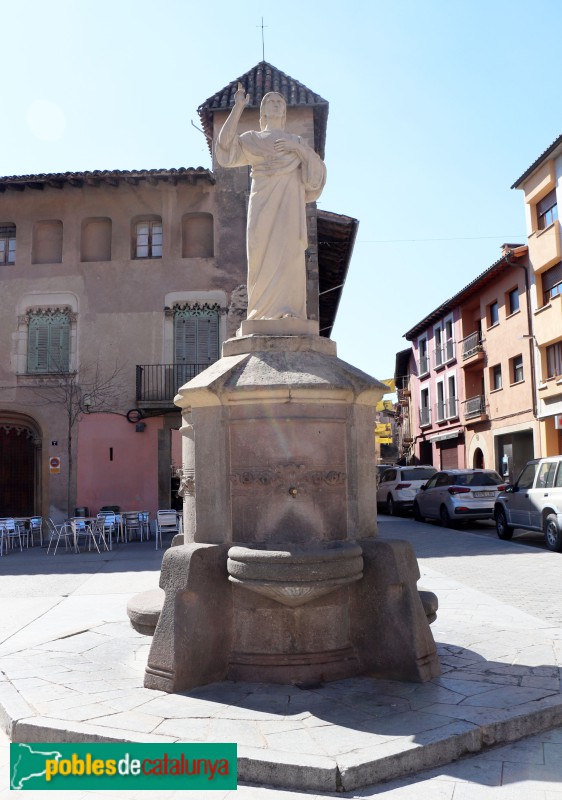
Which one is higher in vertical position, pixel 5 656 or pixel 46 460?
pixel 46 460

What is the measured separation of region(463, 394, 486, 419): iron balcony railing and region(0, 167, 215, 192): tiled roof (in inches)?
654

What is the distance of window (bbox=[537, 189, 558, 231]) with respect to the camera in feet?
77.0

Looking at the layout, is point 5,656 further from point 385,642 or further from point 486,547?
point 486,547

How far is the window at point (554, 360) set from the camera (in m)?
23.6

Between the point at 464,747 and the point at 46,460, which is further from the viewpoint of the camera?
the point at 46,460

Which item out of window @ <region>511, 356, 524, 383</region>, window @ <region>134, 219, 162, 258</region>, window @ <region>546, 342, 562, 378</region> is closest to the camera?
window @ <region>134, 219, 162, 258</region>

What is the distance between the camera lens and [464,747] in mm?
3500

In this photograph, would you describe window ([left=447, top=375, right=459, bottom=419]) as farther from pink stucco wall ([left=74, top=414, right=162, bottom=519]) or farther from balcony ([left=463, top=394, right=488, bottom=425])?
pink stucco wall ([left=74, top=414, right=162, bottom=519])

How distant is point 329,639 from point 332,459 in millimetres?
1176

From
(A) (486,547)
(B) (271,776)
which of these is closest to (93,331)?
(A) (486,547)

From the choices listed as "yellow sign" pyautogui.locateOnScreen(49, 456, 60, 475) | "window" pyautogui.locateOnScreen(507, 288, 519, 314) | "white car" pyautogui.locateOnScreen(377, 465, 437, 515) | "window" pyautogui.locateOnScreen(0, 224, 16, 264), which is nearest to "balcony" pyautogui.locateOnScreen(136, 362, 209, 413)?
"yellow sign" pyautogui.locateOnScreen(49, 456, 60, 475)

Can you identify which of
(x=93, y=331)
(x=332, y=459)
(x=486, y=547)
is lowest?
(x=486, y=547)

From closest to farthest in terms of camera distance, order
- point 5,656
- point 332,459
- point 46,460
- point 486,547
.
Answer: point 332,459
point 5,656
point 486,547
point 46,460

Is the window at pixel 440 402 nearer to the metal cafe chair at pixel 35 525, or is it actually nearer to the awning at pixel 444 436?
the awning at pixel 444 436
